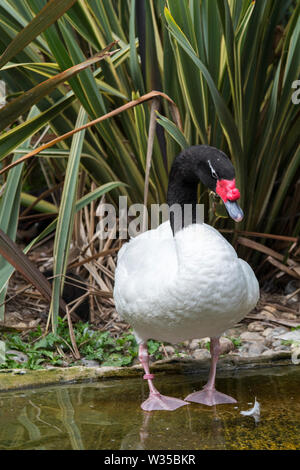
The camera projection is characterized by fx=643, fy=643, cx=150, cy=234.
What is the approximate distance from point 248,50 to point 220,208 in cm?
88

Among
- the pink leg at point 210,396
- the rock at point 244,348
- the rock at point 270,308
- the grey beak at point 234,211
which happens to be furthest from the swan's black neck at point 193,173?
the rock at point 270,308

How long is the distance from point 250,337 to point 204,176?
1.23m

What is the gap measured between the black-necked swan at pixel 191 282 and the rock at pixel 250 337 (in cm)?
67

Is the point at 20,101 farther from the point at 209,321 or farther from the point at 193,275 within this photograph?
the point at 209,321

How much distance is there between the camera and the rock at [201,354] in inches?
131

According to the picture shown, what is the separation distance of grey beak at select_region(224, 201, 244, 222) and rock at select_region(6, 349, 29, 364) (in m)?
1.45

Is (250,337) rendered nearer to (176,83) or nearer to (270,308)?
(270,308)

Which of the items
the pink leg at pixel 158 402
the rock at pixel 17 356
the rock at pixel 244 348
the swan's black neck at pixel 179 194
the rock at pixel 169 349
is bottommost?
the rock at pixel 244 348

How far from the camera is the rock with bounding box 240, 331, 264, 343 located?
3.58 meters

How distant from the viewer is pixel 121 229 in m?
4.04

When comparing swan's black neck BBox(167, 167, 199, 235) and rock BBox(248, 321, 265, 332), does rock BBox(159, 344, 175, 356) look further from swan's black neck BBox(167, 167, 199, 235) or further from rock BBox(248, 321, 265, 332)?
swan's black neck BBox(167, 167, 199, 235)

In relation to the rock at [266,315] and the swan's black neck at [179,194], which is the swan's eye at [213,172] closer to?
the swan's black neck at [179,194]

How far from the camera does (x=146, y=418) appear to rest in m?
2.55
